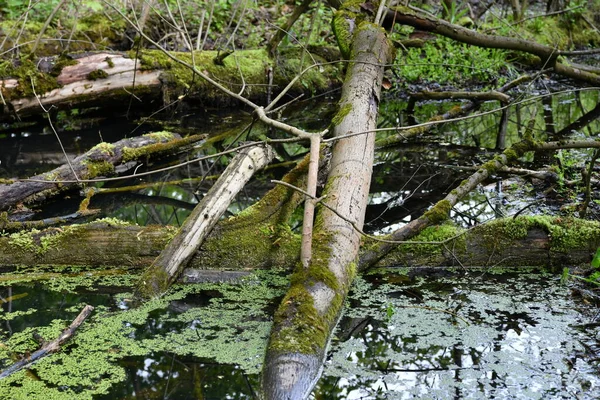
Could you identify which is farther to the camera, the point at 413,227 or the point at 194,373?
the point at 413,227

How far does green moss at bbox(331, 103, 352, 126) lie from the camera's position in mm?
4500

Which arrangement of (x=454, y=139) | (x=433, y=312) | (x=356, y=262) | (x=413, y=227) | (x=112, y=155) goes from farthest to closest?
(x=454, y=139) < (x=112, y=155) < (x=413, y=227) < (x=356, y=262) < (x=433, y=312)

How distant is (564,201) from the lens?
16.1 feet

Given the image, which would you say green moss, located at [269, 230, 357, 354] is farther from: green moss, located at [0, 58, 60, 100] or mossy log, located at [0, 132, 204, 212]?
green moss, located at [0, 58, 60, 100]

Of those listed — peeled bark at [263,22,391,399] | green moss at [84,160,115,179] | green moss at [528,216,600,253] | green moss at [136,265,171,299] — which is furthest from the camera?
green moss at [84,160,115,179]

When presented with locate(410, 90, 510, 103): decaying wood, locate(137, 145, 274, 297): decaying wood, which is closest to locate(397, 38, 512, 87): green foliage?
locate(410, 90, 510, 103): decaying wood

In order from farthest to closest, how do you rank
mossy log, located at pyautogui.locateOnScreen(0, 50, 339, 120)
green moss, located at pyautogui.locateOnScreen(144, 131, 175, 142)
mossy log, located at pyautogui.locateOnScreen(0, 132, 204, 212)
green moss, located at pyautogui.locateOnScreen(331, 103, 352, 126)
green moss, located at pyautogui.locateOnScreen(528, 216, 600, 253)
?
mossy log, located at pyautogui.locateOnScreen(0, 50, 339, 120) < green moss, located at pyautogui.locateOnScreen(144, 131, 175, 142) < mossy log, located at pyautogui.locateOnScreen(0, 132, 204, 212) < green moss, located at pyautogui.locateOnScreen(331, 103, 352, 126) < green moss, located at pyautogui.locateOnScreen(528, 216, 600, 253)

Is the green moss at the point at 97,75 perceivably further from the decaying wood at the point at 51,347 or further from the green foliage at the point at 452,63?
the decaying wood at the point at 51,347

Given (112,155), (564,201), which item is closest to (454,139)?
(564,201)

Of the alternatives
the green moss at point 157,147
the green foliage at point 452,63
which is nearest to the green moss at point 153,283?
the green moss at point 157,147

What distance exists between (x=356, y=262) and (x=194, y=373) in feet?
3.92

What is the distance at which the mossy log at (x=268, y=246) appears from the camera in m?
3.85

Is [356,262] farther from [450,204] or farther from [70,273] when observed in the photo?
[70,273]

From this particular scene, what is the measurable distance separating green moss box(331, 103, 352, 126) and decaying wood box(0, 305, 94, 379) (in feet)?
7.03
